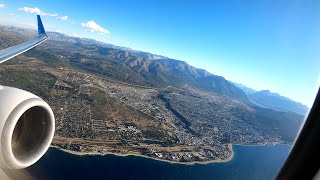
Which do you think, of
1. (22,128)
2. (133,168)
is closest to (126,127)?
(133,168)

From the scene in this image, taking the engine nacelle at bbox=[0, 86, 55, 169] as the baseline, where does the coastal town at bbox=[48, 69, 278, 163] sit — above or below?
below

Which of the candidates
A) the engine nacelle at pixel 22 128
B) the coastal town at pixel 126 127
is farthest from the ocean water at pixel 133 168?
the engine nacelle at pixel 22 128

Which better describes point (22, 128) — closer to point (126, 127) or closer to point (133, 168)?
point (133, 168)

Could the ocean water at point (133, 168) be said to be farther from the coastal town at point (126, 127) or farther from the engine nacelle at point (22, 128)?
the engine nacelle at point (22, 128)

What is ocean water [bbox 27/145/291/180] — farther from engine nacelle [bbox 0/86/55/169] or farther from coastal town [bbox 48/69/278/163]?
engine nacelle [bbox 0/86/55/169]

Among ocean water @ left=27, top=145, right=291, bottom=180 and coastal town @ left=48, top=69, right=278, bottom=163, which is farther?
coastal town @ left=48, top=69, right=278, bottom=163

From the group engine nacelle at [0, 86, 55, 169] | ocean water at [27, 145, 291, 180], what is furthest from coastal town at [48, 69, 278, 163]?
engine nacelle at [0, 86, 55, 169]

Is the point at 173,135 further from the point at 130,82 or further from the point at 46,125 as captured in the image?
the point at 46,125
